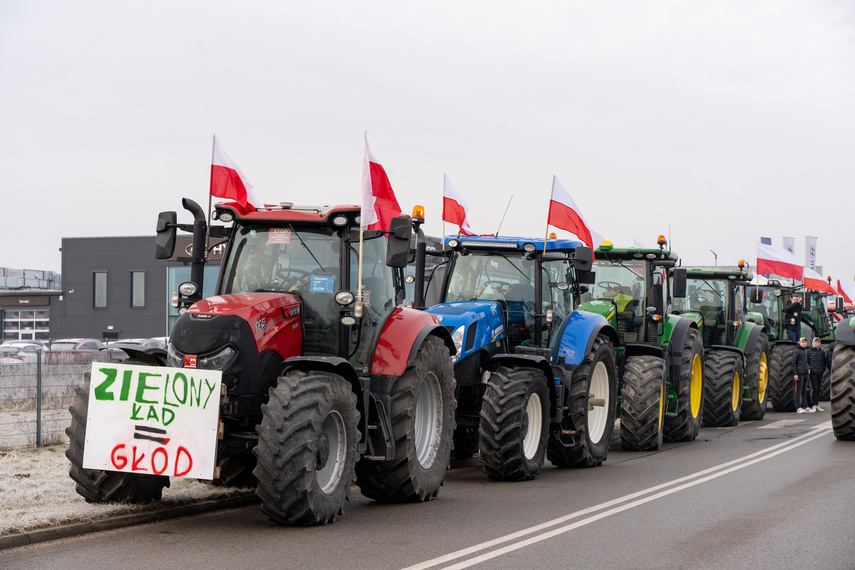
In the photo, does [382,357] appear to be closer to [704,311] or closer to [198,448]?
[198,448]

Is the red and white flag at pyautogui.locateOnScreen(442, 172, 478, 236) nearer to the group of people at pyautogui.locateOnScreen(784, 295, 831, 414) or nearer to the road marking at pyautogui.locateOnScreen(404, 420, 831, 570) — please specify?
the road marking at pyautogui.locateOnScreen(404, 420, 831, 570)

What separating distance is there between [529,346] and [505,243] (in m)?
1.30

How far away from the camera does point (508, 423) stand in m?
11.2

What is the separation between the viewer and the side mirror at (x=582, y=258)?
41.1ft

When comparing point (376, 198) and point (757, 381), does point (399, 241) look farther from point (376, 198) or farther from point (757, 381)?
point (757, 381)

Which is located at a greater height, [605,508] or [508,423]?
[508,423]

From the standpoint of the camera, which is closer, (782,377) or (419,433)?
(419,433)

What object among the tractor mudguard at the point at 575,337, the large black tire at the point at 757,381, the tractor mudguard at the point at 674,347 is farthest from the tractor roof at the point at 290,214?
the large black tire at the point at 757,381

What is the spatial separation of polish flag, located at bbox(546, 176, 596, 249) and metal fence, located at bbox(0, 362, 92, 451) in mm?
6414

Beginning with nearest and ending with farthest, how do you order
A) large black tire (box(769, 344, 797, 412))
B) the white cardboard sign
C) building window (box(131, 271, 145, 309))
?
the white cardboard sign < large black tire (box(769, 344, 797, 412)) < building window (box(131, 271, 145, 309))

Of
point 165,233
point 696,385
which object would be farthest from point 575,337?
point 165,233

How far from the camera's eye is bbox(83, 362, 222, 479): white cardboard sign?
25.8ft

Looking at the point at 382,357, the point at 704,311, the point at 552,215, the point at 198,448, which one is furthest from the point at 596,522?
the point at 704,311

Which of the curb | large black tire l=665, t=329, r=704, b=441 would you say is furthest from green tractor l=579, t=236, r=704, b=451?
the curb
